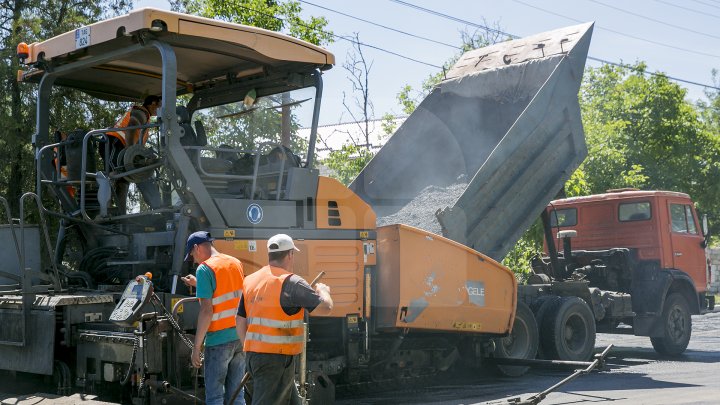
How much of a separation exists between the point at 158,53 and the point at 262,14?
861 cm

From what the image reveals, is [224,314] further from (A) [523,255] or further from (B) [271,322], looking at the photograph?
(A) [523,255]

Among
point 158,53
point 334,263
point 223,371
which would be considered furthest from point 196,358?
point 158,53

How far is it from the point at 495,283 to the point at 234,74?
139 inches

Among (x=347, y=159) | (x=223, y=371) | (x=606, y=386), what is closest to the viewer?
(x=223, y=371)

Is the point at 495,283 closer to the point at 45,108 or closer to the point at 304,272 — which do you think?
the point at 304,272

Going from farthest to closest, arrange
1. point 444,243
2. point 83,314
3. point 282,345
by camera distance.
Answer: point 444,243 < point 83,314 < point 282,345

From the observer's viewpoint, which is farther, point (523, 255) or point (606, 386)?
point (523, 255)

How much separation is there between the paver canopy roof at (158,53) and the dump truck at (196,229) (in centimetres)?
2

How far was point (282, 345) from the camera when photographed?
5590 millimetres

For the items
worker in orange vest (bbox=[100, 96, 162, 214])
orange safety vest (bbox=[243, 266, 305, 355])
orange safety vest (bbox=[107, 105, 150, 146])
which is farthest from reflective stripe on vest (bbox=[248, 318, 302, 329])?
orange safety vest (bbox=[107, 105, 150, 146])

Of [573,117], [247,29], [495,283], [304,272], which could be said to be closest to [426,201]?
[495,283]

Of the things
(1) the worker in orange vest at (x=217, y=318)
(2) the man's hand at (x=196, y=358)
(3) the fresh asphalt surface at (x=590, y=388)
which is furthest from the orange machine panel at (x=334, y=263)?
(2) the man's hand at (x=196, y=358)

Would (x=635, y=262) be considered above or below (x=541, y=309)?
above

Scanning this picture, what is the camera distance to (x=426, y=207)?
1038cm
